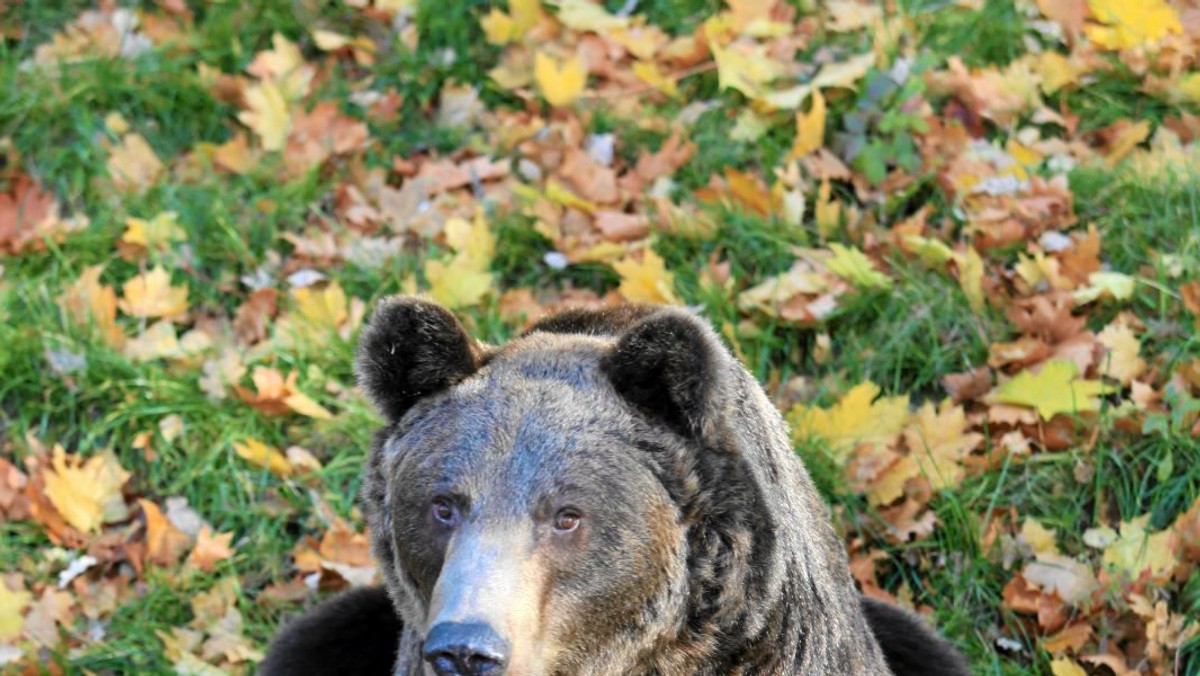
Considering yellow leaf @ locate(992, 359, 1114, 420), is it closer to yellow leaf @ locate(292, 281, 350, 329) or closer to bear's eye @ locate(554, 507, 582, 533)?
bear's eye @ locate(554, 507, 582, 533)

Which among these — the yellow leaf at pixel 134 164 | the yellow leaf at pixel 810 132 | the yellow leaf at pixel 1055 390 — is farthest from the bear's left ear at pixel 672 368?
the yellow leaf at pixel 134 164

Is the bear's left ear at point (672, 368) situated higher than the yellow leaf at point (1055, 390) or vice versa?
the bear's left ear at point (672, 368)

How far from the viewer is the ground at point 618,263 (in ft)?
17.8

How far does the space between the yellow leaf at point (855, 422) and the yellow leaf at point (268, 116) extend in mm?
3064

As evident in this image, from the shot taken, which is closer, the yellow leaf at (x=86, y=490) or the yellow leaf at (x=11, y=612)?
the yellow leaf at (x=11, y=612)

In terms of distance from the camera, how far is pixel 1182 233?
601 centimetres

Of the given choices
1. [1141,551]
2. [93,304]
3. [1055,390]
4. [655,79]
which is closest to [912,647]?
[1141,551]

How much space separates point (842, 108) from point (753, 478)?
3.38 meters

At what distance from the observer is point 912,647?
15.5 ft

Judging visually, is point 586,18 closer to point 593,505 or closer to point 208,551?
point 208,551

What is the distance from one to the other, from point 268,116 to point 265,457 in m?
2.01

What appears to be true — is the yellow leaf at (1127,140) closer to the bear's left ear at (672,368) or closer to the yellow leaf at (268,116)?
the bear's left ear at (672,368)

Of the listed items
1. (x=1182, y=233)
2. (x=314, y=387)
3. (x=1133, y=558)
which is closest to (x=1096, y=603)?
(x=1133, y=558)

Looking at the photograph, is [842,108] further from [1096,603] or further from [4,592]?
[4,592]
